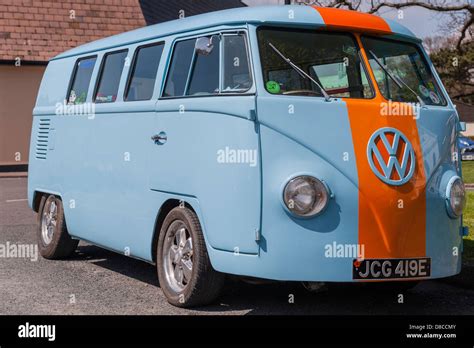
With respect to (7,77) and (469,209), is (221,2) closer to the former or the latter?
(7,77)

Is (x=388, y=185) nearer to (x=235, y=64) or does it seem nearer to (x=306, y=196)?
(x=306, y=196)

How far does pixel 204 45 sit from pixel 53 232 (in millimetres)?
3612

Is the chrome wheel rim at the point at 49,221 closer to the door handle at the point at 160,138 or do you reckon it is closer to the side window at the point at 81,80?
the side window at the point at 81,80

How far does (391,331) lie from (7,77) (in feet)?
87.2

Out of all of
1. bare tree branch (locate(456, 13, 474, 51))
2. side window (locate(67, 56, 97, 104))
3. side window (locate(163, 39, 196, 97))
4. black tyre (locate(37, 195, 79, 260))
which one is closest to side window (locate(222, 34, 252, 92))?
side window (locate(163, 39, 196, 97))

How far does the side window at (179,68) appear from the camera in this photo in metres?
6.66

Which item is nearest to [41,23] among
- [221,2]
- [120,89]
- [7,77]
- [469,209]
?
[7,77]

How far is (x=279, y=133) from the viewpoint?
5.79m

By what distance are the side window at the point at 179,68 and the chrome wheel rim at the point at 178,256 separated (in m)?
1.11

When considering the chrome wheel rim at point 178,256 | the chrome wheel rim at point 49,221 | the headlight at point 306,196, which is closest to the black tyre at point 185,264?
the chrome wheel rim at point 178,256

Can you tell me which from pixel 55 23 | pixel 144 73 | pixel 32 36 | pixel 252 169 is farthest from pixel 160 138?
pixel 55 23

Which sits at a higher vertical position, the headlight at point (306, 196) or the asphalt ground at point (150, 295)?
the headlight at point (306, 196)

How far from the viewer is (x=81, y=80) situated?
8.73 meters

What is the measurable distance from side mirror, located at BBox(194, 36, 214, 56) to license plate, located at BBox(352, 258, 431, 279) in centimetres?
203
